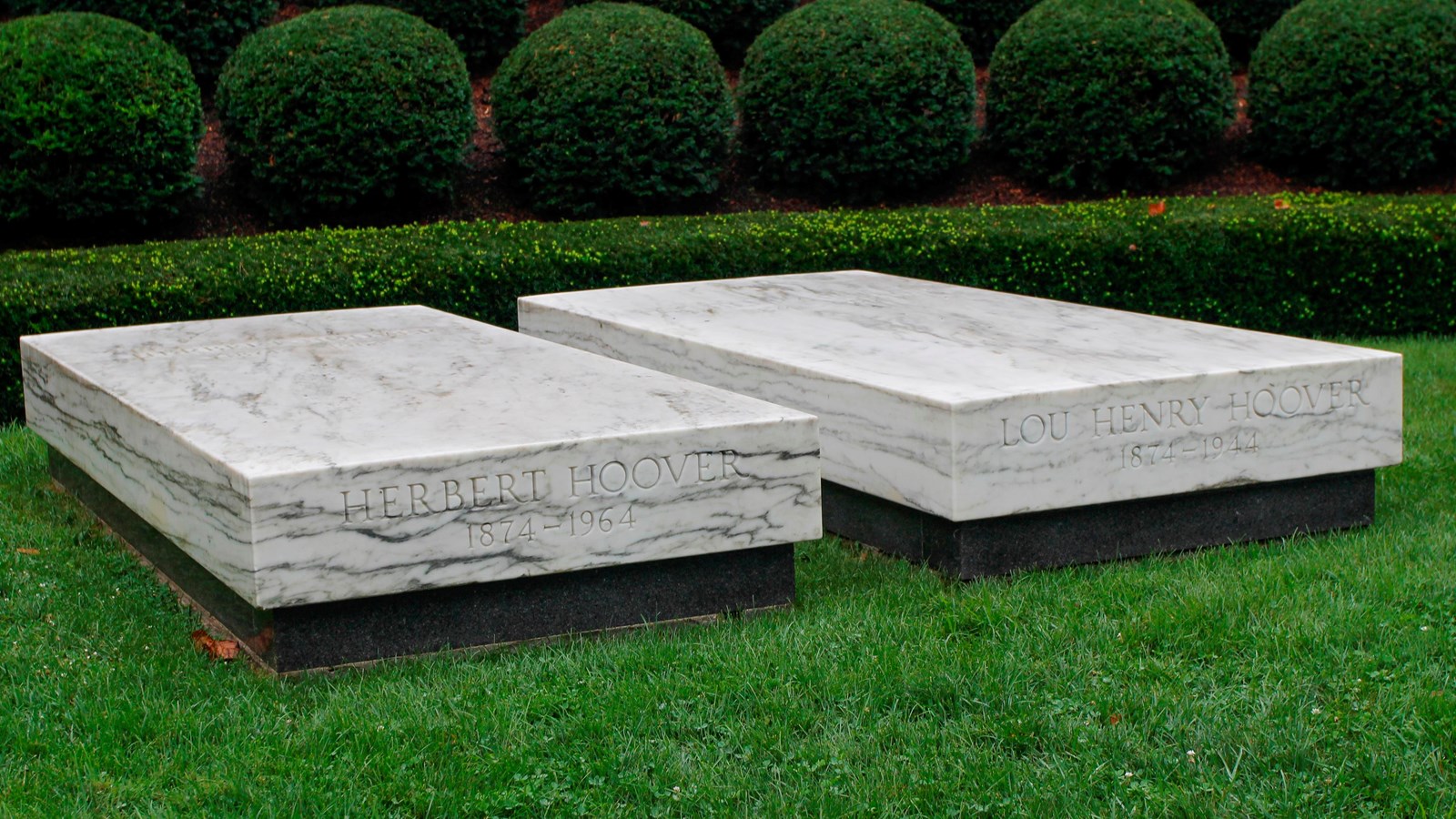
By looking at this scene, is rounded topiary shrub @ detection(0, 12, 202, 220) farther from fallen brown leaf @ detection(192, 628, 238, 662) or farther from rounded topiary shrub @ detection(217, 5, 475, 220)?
fallen brown leaf @ detection(192, 628, 238, 662)

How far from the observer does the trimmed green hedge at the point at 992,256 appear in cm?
934

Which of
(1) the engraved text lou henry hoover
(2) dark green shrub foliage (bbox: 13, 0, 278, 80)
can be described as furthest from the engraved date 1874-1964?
(2) dark green shrub foliage (bbox: 13, 0, 278, 80)

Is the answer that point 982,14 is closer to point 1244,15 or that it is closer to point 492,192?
point 1244,15

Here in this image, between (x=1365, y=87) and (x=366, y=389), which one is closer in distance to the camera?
(x=366, y=389)

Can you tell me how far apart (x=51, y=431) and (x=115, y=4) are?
24.6ft

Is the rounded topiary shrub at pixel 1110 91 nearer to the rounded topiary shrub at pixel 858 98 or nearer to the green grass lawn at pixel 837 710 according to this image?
the rounded topiary shrub at pixel 858 98

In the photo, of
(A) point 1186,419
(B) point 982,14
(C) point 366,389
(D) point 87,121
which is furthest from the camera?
(B) point 982,14

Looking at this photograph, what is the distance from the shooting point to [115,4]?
12.9m

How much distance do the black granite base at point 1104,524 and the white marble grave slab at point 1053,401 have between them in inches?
5.2

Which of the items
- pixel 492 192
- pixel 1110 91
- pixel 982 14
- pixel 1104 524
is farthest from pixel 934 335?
pixel 982 14

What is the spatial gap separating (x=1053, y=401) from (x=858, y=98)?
8081 mm

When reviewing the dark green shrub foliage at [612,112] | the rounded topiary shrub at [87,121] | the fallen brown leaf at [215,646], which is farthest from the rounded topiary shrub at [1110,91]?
the fallen brown leaf at [215,646]

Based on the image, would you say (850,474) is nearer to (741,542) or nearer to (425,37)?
(741,542)

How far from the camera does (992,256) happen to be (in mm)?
10227
